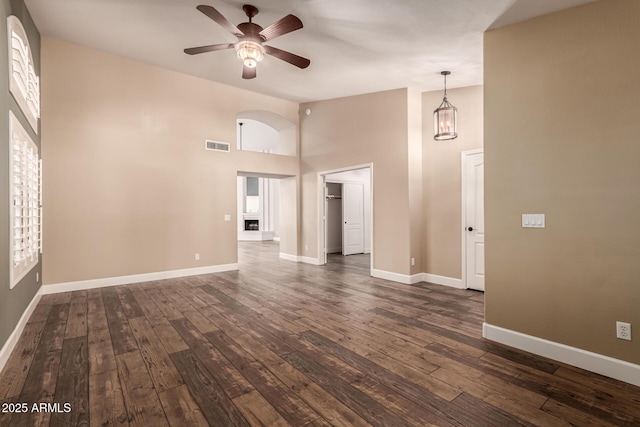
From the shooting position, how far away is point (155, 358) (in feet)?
8.34

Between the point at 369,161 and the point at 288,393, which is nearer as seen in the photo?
the point at 288,393

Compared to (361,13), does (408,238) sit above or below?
below

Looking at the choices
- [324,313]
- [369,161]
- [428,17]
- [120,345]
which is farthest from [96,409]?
[369,161]

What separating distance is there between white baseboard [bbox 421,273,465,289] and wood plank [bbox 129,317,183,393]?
422 centimetres

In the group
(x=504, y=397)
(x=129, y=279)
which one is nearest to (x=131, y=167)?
(x=129, y=279)

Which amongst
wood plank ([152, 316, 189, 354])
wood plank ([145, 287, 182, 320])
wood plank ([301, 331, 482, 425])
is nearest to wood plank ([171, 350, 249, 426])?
wood plank ([152, 316, 189, 354])

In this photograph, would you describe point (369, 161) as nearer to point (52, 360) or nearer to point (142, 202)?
point (142, 202)

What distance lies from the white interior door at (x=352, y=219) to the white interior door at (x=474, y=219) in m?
4.05

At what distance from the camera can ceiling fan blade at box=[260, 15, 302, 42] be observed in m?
2.87

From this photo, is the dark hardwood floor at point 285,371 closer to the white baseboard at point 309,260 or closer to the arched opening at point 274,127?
the white baseboard at point 309,260

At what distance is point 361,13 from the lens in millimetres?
3176

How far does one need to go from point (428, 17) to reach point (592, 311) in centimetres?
314

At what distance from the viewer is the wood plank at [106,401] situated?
1.79 m

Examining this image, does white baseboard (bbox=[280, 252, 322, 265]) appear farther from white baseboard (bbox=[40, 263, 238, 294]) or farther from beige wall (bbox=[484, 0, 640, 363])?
beige wall (bbox=[484, 0, 640, 363])
